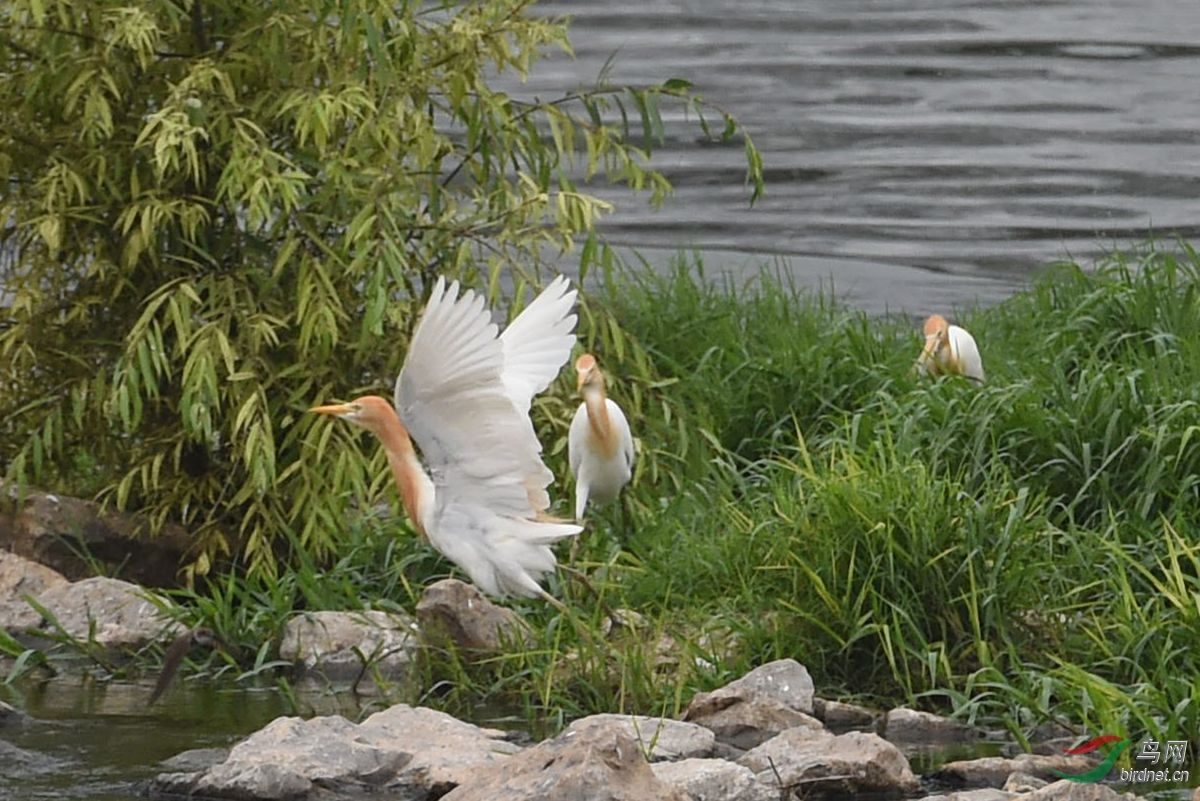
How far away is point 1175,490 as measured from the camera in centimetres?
663

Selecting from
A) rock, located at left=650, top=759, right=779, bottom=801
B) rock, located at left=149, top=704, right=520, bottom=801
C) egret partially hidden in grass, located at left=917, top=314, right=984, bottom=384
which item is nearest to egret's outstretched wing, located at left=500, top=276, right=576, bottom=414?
rock, located at left=149, top=704, right=520, bottom=801

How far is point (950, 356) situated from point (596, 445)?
1496mm

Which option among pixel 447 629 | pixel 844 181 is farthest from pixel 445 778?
pixel 844 181

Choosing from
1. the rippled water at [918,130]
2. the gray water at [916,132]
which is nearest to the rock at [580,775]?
the gray water at [916,132]

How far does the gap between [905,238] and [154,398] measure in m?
6.52

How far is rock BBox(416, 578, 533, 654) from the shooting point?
639 centimetres

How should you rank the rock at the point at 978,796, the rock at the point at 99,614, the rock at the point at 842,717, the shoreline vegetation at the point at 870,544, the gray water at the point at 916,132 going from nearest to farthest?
the rock at the point at 978,796, the rock at the point at 842,717, the shoreline vegetation at the point at 870,544, the rock at the point at 99,614, the gray water at the point at 916,132

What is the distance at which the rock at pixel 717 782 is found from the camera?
502 centimetres

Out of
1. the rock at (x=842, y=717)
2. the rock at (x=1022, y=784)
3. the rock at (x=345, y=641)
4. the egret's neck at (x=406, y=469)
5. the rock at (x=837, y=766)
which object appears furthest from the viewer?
the rock at (x=345, y=641)

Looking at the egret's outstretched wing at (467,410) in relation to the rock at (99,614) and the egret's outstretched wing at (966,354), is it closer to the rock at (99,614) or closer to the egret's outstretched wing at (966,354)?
the rock at (99,614)

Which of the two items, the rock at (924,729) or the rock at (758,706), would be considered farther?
the rock at (924,729)

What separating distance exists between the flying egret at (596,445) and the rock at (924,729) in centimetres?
137

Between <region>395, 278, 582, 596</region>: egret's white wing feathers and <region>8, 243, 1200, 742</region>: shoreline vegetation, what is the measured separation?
0.23m

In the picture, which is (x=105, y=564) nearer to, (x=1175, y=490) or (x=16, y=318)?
(x=16, y=318)
